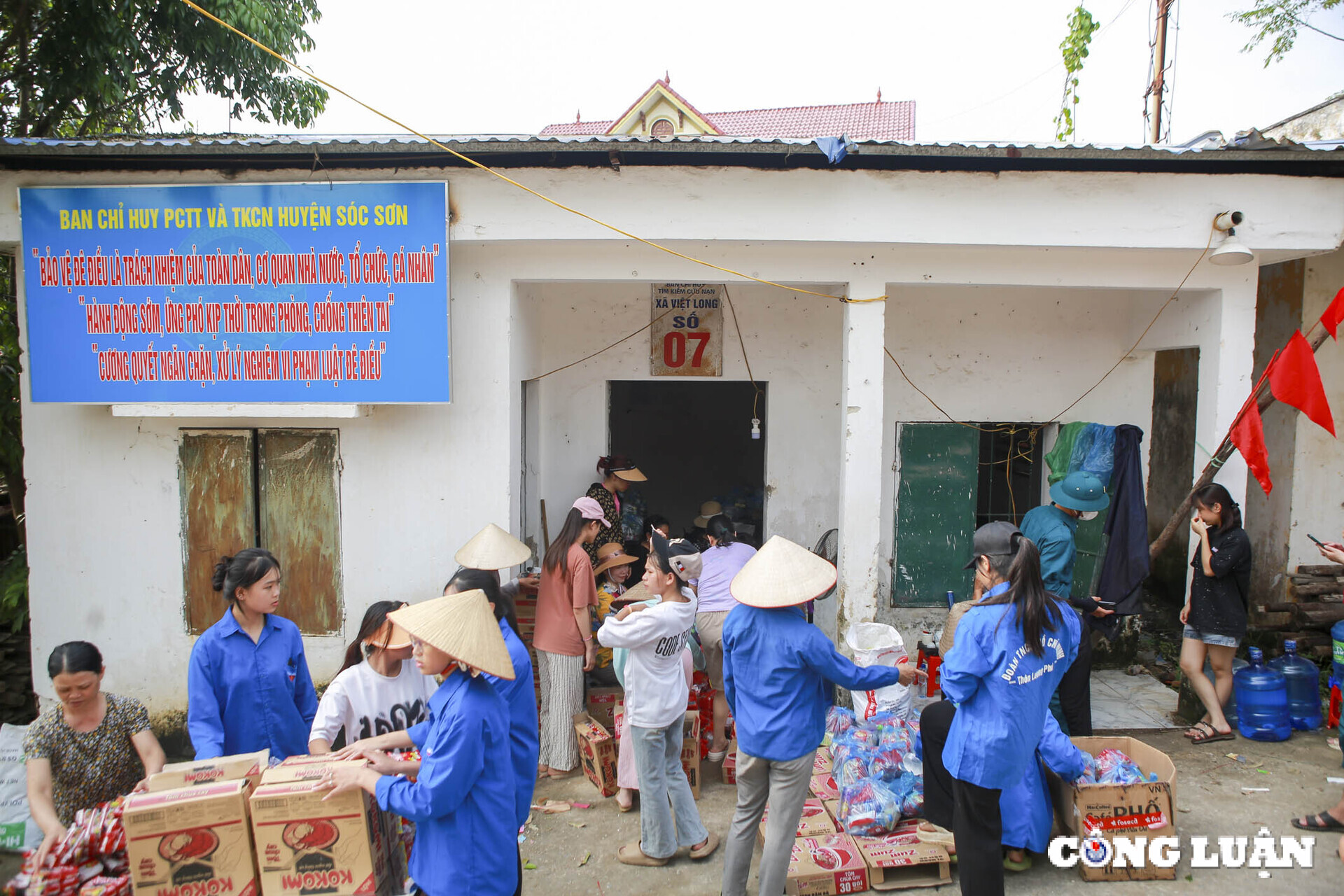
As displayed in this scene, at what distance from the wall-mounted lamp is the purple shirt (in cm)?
385

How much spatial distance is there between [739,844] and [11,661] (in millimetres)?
6398

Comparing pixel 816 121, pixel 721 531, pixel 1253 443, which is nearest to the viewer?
pixel 1253 443

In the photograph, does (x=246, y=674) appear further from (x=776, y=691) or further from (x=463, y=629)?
(x=776, y=691)

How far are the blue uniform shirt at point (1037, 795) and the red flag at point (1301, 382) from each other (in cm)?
306

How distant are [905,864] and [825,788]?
887 millimetres

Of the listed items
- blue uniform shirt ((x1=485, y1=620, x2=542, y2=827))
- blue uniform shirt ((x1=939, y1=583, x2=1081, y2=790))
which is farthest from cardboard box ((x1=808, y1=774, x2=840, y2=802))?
blue uniform shirt ((x1=485, y1=620, x2=542, y2=827))

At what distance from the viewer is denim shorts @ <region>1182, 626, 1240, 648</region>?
5.41 m

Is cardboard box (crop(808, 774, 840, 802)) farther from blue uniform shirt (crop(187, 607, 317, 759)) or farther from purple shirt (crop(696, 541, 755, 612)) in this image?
blue uniform shirt (crop(187, 607, 317, 759))

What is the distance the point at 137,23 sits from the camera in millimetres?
8008

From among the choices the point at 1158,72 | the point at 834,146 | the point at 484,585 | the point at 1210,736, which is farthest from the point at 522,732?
the point at 1158,72

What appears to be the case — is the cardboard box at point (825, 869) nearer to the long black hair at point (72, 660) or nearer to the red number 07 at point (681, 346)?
the long black hair at point (72, 660)

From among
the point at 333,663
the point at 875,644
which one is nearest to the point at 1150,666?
the point at 875,644

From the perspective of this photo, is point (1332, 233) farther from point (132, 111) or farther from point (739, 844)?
point (132, 111)

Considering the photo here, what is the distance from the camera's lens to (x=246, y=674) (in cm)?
355
